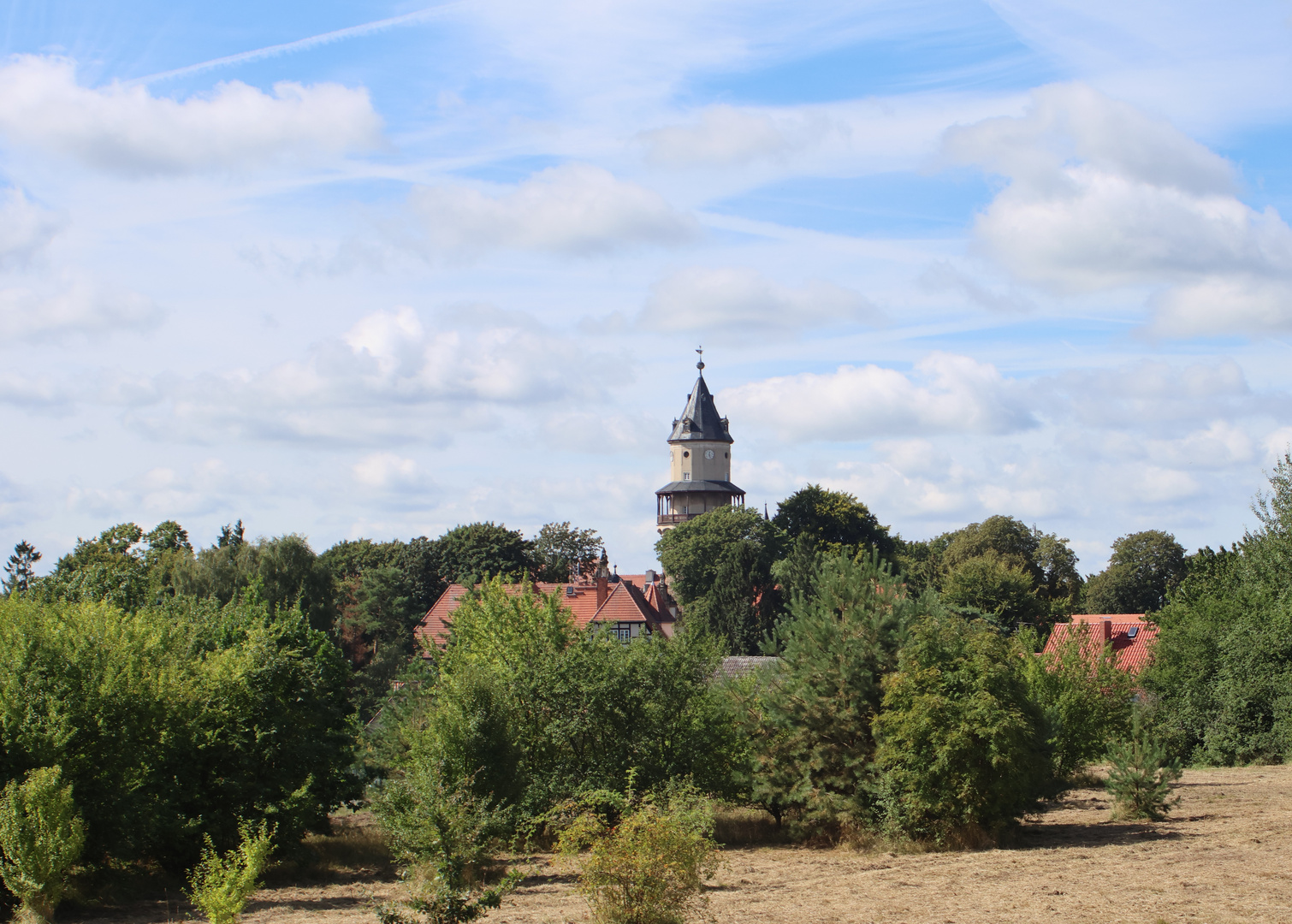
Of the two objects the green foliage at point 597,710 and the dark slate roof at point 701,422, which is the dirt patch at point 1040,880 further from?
the dark slate roof at point 701,422

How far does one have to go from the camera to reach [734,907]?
1488 cm

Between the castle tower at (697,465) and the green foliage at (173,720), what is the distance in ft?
262

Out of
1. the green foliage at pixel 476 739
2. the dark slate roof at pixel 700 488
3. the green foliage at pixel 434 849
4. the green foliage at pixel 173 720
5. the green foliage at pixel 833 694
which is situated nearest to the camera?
the green foliage at pixel 434 849

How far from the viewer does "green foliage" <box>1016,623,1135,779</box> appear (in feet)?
82.6

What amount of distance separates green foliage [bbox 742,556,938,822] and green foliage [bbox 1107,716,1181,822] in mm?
5056

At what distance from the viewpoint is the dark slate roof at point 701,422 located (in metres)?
103

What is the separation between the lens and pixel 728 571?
239 ft

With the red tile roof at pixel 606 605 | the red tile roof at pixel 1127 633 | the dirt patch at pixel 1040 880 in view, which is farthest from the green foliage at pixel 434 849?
the red tile roof at pixel 606 605

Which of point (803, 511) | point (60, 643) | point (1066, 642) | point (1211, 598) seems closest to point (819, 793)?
point (1066, 642)

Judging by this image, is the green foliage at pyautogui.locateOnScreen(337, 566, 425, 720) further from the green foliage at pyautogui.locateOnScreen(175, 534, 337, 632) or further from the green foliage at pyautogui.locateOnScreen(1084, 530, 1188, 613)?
the green foliage at pyautogui.locateOnScreen(1084, 530, 1188, 613)

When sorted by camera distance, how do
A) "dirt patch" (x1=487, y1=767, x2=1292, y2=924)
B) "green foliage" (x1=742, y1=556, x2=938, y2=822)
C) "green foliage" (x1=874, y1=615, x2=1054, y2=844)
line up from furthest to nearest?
"green foliage" (x1=742, y1=556, x2=938, y2=822)
"green foliage" (x1=874, y1=615, x2=1054, y2=844)
"dirt patch" (x1=487, y1=767, x2=1292, y2=924)

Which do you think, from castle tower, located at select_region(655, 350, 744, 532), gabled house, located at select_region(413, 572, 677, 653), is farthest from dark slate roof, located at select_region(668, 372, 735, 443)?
gabled house, located at select_region(413, 572, 677, 653)

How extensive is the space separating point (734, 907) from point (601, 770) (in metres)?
7.22

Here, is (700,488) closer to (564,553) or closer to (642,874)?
(564,553)
